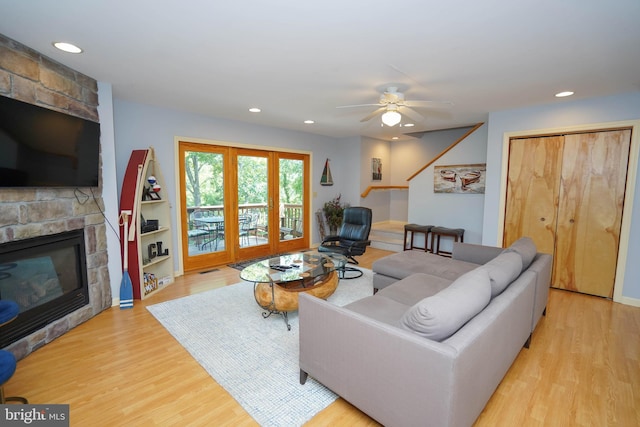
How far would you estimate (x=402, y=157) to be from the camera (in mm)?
7227

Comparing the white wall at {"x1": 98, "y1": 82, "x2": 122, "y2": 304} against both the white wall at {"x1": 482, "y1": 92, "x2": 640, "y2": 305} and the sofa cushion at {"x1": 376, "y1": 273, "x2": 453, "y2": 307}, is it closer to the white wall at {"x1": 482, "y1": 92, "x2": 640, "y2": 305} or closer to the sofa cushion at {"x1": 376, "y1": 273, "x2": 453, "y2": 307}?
the sofa cushion at {"x1": 376, "y1": 273, "x2": 453, "y2": 307}

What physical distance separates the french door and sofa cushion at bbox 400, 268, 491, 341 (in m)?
3.92

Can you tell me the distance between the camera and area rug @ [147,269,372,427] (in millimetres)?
1876

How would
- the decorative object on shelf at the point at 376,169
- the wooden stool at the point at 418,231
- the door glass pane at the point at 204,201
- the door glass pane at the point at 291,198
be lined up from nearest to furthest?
the door glass pane at the point at 204,201 < the wooden stool at the point at 418,231 < the door glass pane at the point at 291,198 < the decorative object on shelf at the point at 376,169

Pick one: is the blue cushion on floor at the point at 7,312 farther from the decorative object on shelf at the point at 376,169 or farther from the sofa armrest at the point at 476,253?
the decorative object on shelf at the point at 376,169

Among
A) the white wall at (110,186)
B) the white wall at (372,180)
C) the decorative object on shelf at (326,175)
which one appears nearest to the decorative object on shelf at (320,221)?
the decorative object on shelf at (326,175)

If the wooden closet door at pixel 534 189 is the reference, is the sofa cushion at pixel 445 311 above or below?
below

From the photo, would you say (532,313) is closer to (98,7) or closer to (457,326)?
(457,326)

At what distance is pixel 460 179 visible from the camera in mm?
5125

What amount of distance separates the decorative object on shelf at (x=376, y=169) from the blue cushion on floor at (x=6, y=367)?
20.3 feet

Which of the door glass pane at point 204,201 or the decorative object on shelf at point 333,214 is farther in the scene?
the decorative object on shelf at point 333,214

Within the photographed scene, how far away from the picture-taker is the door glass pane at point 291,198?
19.3 ft

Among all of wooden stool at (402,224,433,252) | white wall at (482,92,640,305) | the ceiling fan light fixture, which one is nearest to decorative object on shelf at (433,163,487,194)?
white wall at (482,92,640,305)

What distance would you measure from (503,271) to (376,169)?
5.07 m
